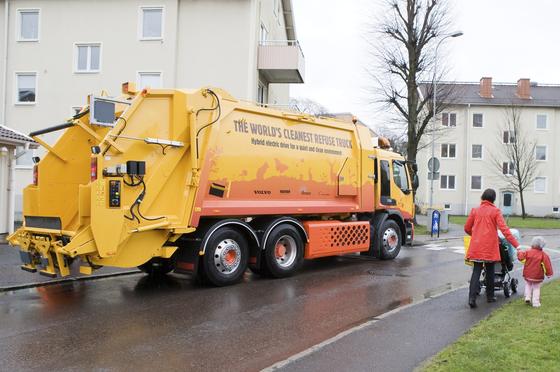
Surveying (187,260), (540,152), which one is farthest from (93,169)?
(540,152)

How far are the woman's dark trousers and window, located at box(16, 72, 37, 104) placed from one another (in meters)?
22.8

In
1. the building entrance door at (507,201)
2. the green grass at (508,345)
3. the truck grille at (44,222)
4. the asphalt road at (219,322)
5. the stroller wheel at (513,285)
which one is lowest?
the asphalt road at (219,322)

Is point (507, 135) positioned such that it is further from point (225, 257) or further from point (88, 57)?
point (225, 257)

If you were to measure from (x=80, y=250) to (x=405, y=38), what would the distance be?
20652 mm

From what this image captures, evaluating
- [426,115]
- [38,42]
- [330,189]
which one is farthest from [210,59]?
[330,189]

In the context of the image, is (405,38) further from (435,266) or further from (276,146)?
(276,146)

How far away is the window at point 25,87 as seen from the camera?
80.9 ft

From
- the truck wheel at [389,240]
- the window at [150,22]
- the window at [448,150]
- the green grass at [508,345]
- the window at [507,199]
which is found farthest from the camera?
the window at [448,150]

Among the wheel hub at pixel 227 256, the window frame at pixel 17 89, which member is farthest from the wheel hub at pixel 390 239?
the window frame at pixel 17 89

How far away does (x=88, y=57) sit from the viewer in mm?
24266

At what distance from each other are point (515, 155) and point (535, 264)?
3860cm

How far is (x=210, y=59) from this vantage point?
75.8 feet

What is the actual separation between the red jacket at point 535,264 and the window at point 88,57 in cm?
2154

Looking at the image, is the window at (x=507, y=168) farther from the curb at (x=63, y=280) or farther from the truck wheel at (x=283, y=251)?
the curb at (x=63, y=280)
